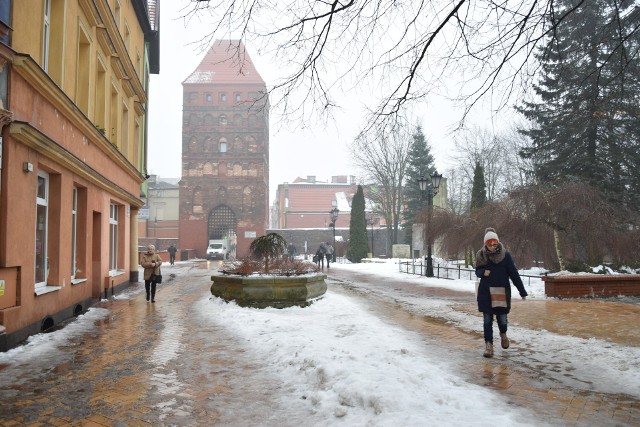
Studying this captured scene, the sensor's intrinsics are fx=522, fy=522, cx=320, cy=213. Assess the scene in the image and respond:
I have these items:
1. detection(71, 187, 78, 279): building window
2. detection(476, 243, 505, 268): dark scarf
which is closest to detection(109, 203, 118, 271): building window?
detection(71, 187, 78, 279): building window

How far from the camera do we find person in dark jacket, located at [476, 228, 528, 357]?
699 centimetres

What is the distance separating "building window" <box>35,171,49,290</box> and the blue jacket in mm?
7398

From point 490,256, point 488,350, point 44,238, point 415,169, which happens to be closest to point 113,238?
point 44,238

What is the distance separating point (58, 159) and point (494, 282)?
758 cm

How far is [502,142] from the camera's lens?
45219 millimetres

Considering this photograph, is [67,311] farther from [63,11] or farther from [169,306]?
[63,11]

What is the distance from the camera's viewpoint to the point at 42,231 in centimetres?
951

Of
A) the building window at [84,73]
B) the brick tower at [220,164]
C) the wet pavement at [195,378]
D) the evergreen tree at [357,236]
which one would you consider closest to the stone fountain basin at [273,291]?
the wet pavement at [195,378]

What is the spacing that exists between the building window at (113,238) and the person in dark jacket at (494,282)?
12531mm

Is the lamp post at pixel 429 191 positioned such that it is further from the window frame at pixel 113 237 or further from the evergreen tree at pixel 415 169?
the evergreen tree at pixel 415 169

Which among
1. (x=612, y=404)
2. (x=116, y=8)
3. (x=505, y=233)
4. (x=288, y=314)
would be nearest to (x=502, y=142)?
(x=505, y=233)

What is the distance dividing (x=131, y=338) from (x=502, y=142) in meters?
42.3

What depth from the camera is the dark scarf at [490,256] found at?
7062mm

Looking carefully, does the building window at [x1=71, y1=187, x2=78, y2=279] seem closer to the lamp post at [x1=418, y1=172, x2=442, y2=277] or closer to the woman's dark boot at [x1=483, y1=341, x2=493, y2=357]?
the woman's dark boot at [x1=483, y1=341, x2=493, y2=357]
